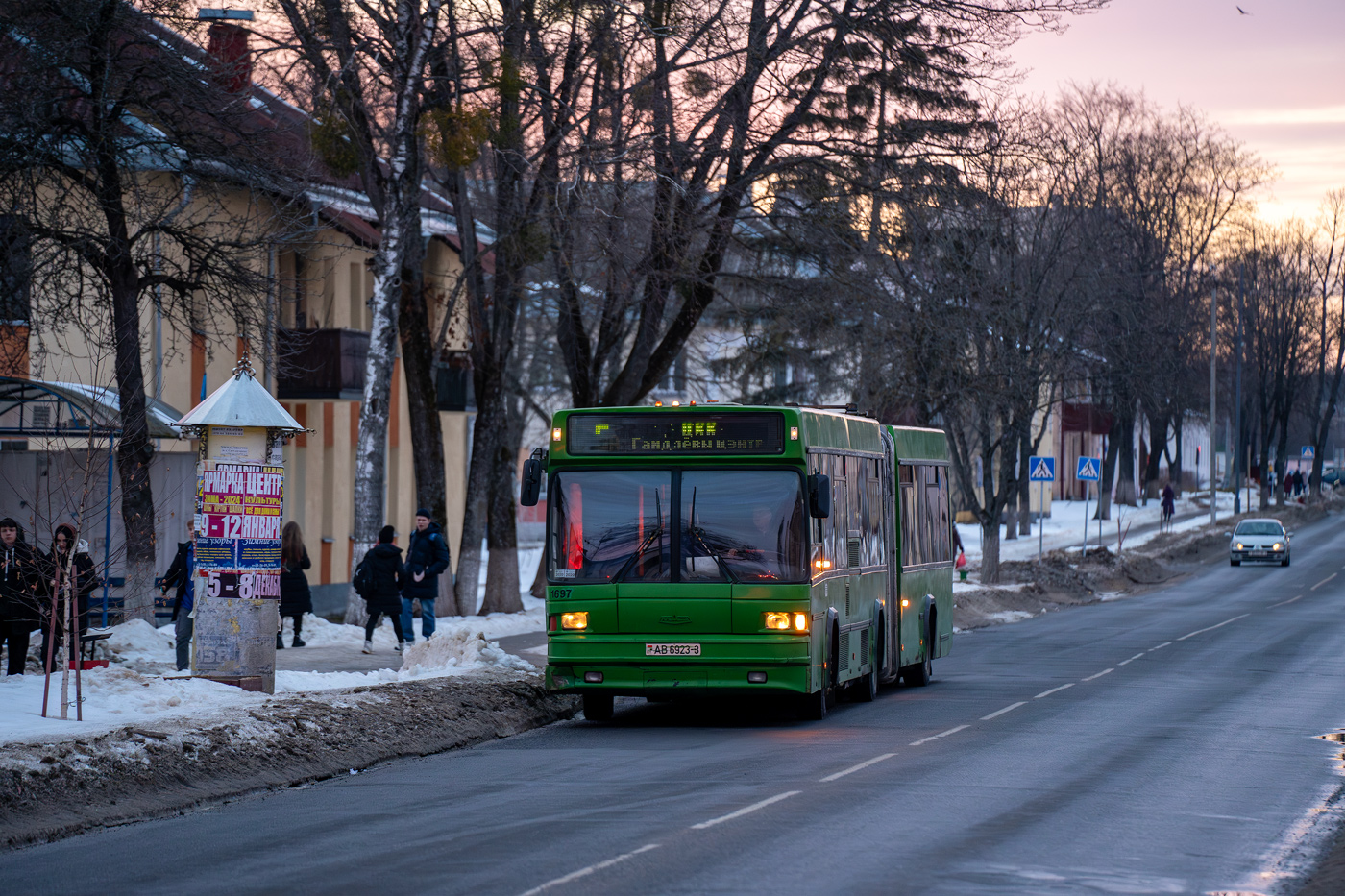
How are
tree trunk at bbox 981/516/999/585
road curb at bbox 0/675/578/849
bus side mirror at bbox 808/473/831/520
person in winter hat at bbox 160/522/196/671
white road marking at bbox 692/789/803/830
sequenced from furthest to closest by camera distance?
tree trunk at bbox 981/516/999/585 < person in winter hat at bbox 160/522/196/671 < bus side mirror at bbox 808/473/831/520 < road curb at bbox 0/675/578/849 < white road marking at bbox 692/789/803/830

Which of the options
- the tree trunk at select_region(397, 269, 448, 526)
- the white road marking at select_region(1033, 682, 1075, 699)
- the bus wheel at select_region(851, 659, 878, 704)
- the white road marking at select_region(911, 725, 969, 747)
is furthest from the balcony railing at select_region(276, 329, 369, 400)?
the white road marking at select_region(911, 725, 969, 747)

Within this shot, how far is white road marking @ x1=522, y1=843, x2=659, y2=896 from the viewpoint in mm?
8540

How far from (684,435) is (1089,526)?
184ft

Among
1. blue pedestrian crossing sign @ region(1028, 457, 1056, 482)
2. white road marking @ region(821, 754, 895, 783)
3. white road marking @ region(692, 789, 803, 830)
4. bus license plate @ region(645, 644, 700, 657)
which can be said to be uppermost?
blue pedestrian crossing sign @ region(1028, 457, 1056, 482)

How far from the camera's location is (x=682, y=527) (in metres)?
16.1

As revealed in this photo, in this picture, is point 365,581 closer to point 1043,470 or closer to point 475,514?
point 475,514

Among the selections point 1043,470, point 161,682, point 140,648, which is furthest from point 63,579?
point 1043,470

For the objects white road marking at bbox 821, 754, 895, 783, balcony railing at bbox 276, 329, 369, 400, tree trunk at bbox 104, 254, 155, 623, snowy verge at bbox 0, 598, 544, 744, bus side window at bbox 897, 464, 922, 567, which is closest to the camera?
white road marking at bbox 821, 754, 895, 783

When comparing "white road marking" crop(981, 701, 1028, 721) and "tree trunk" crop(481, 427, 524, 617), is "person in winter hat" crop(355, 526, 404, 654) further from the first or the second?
"white road marking" crop(981, 701, 1028, 721)

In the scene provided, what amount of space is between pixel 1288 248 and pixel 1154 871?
73.5 m

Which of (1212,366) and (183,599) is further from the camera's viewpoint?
(1212,366)

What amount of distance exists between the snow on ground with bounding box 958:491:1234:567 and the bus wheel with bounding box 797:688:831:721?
107 ft

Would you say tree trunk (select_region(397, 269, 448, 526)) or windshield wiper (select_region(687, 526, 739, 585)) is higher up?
tree trunk (select_region(397, 269, 448, 526))

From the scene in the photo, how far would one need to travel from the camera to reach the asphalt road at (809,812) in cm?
898
